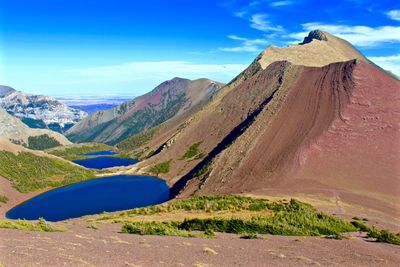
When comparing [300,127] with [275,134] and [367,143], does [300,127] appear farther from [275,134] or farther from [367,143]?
[367,143]

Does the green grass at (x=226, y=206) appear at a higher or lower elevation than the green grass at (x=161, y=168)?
higher

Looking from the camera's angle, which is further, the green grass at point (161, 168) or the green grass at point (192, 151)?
→ the green grass at point (161, 168)

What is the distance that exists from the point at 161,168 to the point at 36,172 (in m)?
47.0

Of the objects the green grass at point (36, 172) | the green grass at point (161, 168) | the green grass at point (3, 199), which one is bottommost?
the green grass at point (3, 199)

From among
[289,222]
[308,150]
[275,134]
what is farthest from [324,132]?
[289,222]

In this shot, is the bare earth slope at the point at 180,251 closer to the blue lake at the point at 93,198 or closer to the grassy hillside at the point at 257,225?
the grassy hillside at the point at 257,225

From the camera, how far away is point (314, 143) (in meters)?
82.8

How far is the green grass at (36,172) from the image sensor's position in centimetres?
12862

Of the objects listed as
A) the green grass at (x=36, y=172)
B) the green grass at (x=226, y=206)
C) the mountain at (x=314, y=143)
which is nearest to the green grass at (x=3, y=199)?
the green grass at (x=36, y=172)

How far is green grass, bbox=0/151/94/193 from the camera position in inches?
5064

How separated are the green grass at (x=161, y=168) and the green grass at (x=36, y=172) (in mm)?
26523

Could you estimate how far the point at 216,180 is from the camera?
303ft

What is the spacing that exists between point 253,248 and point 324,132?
67.1 metres

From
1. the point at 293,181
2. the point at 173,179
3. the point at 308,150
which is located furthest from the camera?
the point at 173,179
